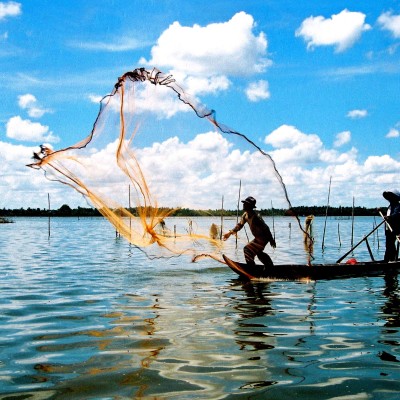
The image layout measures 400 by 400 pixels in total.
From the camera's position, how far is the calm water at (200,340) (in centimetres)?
465

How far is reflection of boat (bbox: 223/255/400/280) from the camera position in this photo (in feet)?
38.1

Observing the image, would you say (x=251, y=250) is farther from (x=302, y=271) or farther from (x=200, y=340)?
(x=200, y=340)

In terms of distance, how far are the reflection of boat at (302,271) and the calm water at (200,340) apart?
34 centimetres

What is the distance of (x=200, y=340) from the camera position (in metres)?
6.24

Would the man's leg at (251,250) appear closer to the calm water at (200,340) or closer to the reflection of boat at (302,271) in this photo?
the reflection of boat at (302,271)

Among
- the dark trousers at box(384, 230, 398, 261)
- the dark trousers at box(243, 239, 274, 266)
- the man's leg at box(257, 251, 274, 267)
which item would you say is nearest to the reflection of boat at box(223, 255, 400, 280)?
the man's leg at box(257, 251, 274, 267)

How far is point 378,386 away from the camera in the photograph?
468cm

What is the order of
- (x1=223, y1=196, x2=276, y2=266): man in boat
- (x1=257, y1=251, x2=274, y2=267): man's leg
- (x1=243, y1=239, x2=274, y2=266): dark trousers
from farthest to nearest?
(x1=257, y1=251, x2=274, y2=267): man's leg, (x1=243, y1=239, x2=274, y2=266): dark trousers, (x1=223, y1=196, x2=276, y2=266): man in boat

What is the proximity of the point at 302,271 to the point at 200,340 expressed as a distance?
6.20 meters

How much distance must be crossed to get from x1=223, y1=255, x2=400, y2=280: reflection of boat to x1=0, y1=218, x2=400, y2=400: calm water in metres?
0.34

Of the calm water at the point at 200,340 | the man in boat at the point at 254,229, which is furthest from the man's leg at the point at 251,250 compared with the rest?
the calm water at the point at 200,340

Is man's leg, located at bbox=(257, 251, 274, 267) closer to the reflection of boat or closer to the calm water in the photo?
the reflection of boat

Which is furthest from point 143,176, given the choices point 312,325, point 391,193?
point 391,193

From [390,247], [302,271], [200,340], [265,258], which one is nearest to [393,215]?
[390,247]
